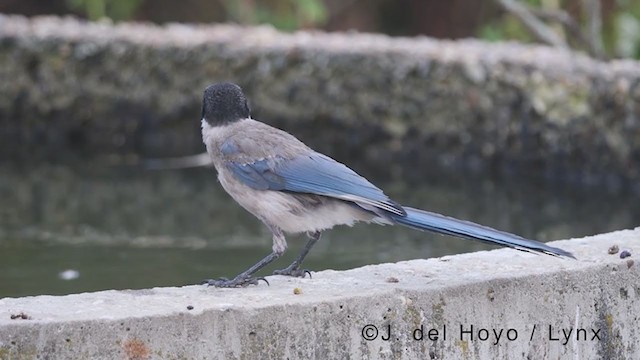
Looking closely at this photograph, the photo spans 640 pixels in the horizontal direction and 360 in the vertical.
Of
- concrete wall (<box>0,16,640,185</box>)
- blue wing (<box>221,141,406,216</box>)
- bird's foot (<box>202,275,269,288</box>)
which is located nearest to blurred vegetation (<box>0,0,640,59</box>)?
concrete wall (<box>0,16,640,185</box>)

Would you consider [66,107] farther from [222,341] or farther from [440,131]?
Result: [222,341]

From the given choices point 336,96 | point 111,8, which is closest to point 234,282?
point 336,96

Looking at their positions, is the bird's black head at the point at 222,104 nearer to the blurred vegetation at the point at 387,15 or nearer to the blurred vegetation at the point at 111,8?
the blurred vegetation at the point at 387,15

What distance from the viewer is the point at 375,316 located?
4.09 meters

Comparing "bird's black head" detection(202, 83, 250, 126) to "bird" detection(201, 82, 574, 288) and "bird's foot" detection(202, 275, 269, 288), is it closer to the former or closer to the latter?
"bird" detection(201, 82, 574, 288)

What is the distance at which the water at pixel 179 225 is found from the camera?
283 inches

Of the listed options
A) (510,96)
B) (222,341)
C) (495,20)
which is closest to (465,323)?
(222,341)

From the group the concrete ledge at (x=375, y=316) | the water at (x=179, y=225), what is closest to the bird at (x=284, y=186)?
the concrete ledge at (x=375, y=316)

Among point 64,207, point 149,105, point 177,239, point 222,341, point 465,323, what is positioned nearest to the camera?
point 222,341

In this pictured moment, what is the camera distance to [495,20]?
15000 mm

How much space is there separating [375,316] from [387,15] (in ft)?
39.9

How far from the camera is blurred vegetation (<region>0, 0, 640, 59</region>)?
13.3 metres

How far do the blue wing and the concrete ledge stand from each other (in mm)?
268

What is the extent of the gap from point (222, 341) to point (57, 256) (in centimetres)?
382
